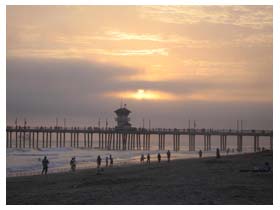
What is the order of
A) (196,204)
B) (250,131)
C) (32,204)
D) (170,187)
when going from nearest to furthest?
(196,204), (32,204), (170,187), (250,131)

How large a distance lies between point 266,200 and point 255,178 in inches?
147

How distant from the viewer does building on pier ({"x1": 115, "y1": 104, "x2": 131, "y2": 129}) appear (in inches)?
2432

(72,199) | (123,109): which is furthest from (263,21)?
(123,109)

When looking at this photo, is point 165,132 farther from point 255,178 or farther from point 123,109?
point 255,178

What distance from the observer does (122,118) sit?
6241 cm

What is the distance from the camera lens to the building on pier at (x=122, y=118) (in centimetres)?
6178

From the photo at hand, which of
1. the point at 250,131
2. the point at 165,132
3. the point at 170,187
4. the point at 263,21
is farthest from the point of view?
the point at 165,132

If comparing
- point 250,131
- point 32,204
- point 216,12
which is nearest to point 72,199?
point 32,204

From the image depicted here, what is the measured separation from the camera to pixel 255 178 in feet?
44.5

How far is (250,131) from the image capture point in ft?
184

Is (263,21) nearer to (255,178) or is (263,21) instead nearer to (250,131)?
(255,178)

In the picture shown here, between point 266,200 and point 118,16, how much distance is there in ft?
22.4
